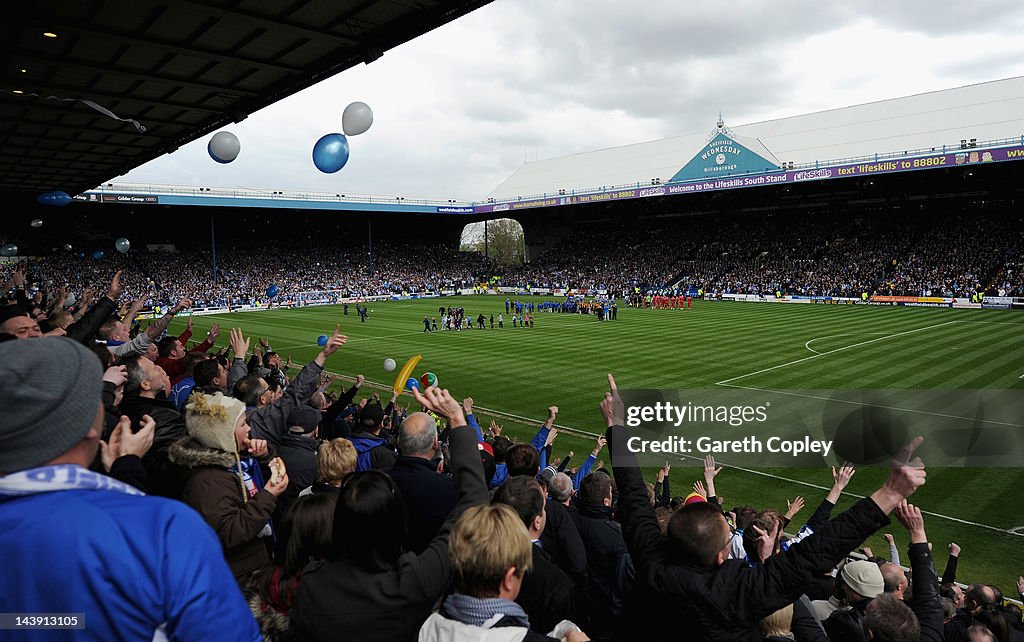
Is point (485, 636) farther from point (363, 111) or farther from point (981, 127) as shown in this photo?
point (981, 127)

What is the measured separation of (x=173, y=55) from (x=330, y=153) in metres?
3.20

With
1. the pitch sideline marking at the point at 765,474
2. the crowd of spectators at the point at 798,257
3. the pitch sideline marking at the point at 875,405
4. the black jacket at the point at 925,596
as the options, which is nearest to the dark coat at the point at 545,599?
the black jacket at the point at 925,596

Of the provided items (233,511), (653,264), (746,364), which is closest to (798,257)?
(653,264)

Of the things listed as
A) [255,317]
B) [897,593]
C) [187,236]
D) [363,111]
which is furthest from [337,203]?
[897,593]

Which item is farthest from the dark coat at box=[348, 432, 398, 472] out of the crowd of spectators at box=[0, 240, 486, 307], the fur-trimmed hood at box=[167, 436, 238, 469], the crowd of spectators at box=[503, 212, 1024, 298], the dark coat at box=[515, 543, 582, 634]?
the crowd of spectators at box=[503, 212, 1024, 298]

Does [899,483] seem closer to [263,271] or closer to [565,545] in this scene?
[565,545]

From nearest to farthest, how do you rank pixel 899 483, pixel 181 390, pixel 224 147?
pixel 899 483 → pixel 181 390 → pixel 224 147

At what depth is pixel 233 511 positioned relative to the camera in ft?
10.9

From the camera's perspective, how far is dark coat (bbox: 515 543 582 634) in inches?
114

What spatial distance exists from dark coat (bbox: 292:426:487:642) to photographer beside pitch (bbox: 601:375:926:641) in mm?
1056

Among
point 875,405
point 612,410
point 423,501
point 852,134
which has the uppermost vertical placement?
point 852,134

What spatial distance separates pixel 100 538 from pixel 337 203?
62635mm

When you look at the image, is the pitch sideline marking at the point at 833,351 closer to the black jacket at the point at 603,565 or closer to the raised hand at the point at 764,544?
the raised hand at the point at 764,544

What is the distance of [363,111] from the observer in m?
11.9
